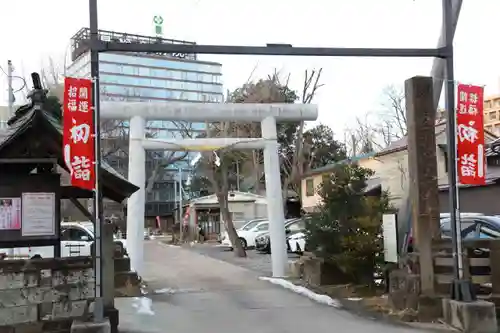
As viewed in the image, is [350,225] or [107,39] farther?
[350,225]

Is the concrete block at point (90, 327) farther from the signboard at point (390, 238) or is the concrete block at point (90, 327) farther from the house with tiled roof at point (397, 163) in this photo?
the house with tiled roof at point (397, 163)

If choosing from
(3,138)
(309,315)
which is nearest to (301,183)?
(309,315)

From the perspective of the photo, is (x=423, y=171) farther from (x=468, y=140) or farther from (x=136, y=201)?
(x=136, y=201)

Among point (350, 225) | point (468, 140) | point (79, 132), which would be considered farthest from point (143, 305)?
point (468, 140)

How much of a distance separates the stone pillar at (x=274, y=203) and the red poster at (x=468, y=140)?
23.8 ft

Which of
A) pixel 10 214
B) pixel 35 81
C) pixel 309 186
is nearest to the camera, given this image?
pixel 10 214

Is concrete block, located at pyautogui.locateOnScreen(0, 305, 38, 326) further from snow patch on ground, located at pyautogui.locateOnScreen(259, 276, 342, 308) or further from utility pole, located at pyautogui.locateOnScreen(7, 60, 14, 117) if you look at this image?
utility pole, located at pyautogui.locateOnScreen(7, 60, 14, 117)

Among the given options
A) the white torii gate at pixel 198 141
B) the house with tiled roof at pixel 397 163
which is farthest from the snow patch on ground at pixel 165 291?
the house with tiled roof at pixel 397 163

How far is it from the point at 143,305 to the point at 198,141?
607cm

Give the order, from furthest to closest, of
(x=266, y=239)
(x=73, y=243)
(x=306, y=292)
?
(x=266, y=239) → (x=73, y=243) → (x=306, y=292)

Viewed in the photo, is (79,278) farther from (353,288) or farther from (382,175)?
(382,175)

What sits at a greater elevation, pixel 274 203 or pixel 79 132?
pixel 79 132

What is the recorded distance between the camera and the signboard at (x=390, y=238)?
11.2 meters

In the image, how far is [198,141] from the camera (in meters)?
16.8
